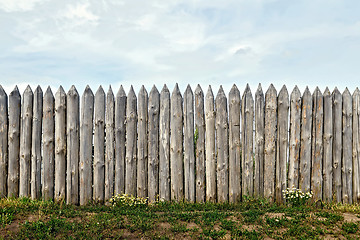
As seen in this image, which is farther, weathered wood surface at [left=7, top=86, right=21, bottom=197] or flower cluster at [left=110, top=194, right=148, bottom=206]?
weathered wood surface at [left=7, top=86, right=21, bottom=197]

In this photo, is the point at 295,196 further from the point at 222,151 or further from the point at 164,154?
the point at 164,154

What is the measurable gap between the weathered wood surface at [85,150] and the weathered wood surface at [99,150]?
0.13 metres

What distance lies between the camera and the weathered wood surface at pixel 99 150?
8.62m

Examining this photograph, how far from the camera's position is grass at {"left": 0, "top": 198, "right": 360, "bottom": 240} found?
6.07 meters

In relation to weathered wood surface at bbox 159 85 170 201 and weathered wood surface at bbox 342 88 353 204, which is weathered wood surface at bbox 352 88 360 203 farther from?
weathered wood surface at bbox 159 85 170 201

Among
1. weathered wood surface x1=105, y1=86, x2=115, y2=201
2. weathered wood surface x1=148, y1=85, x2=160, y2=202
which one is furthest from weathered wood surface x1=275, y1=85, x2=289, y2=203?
weathered wood surface x1=105, y1=86, x2=115, y2=201

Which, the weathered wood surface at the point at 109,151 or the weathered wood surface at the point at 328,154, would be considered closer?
the weathered wood surface at the point at 109,151

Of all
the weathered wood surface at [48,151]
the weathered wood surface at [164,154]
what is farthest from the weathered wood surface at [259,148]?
the weathered wood surface at [48,151]

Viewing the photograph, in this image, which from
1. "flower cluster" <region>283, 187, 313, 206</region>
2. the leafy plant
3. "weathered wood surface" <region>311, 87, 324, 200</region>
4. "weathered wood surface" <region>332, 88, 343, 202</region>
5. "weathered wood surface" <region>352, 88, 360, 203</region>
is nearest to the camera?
the leafy plant

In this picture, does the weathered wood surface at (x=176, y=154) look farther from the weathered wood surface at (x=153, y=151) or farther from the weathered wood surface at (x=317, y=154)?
the weathered wood surface at (x=317, y=154)

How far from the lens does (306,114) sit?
8.99 m

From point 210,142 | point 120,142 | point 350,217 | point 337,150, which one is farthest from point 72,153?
point 337,150

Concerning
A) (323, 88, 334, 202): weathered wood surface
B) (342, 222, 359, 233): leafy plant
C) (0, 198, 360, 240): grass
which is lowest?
(342, 222, 359, 233): leafy plant

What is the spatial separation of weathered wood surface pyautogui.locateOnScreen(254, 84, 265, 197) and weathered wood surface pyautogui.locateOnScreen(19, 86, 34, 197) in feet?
18.3
